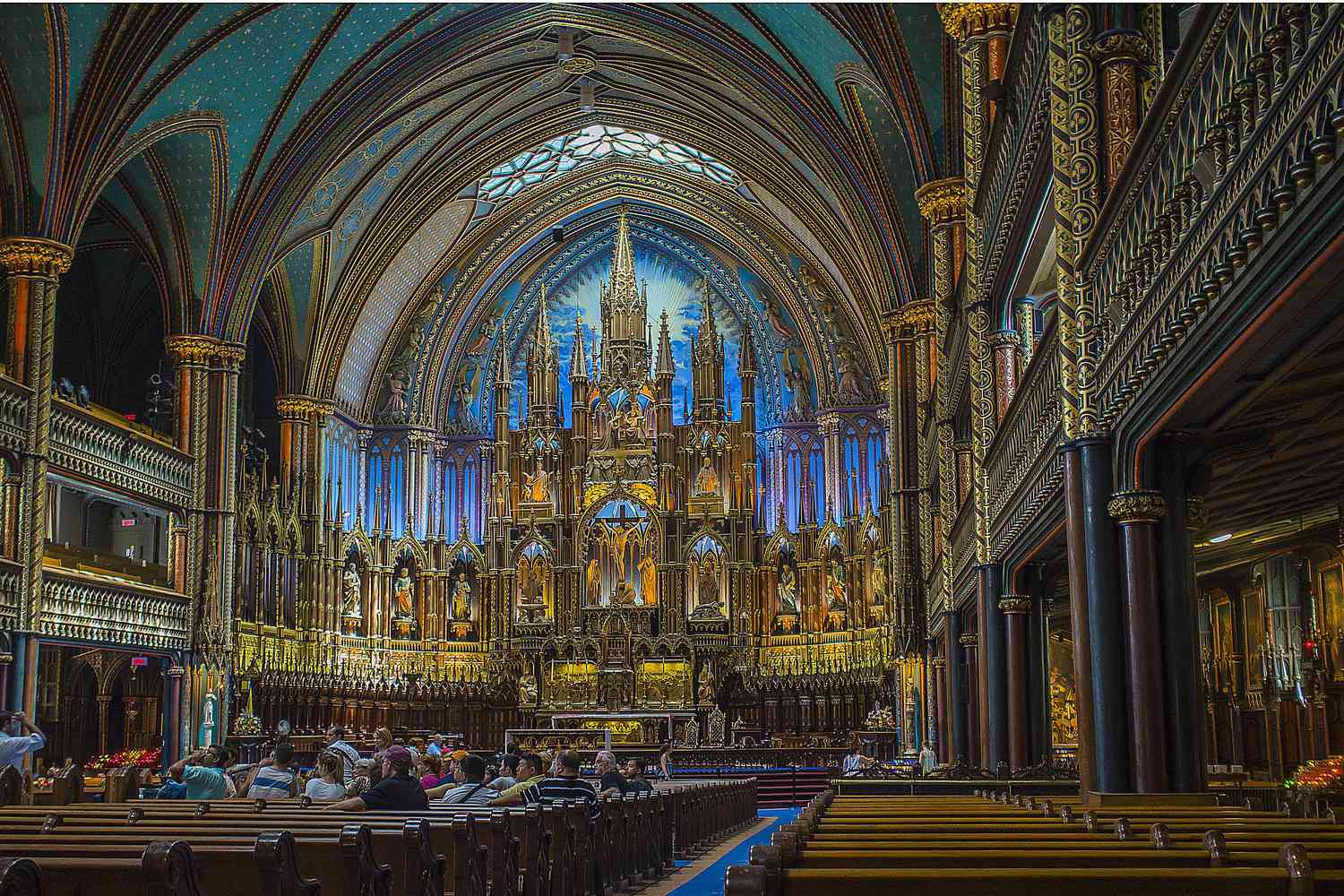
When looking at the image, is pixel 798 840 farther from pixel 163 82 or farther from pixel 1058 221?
pixel 163 82

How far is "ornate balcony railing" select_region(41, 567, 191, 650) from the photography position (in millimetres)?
23578

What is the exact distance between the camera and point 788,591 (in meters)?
35.6

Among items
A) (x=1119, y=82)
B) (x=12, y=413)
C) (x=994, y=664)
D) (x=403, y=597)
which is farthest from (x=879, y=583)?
(x=1119, y=82)

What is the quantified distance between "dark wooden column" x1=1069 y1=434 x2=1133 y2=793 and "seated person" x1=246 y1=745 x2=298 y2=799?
6.50 m

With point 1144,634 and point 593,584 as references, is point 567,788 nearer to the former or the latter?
point 1144,634

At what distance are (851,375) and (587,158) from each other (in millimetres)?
9315

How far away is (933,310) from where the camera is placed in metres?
27.2

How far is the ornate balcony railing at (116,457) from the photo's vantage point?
24578 millimetres

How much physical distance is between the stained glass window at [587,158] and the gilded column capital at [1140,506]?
27109 millimetres

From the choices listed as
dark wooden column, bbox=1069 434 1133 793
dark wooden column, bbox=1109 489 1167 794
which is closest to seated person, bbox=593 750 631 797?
dark wooden column, bbox=1069 434 1133 793

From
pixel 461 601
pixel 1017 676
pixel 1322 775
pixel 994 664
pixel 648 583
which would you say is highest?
pixel 648 583

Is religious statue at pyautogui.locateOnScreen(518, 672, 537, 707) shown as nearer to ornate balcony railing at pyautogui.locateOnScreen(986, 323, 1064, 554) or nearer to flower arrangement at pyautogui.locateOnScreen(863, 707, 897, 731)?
Result: flower arrangement at pyautogui.locateOnScreen(863, 707, 897, 731)

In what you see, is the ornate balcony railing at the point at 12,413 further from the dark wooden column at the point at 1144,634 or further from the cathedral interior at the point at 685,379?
the dark wooden column at the point at 1144,634

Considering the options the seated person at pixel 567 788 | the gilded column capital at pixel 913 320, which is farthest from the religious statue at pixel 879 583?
the seated person at pixel 567 788
